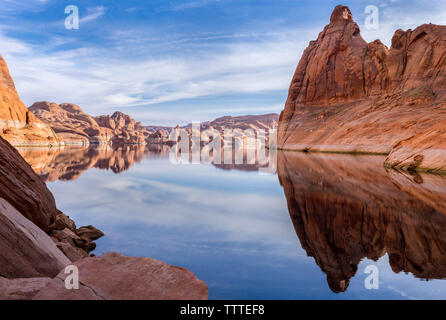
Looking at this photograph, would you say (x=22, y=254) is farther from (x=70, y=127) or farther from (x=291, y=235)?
(x=70, y=127)

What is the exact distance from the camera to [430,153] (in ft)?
66.0

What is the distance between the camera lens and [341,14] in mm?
70312

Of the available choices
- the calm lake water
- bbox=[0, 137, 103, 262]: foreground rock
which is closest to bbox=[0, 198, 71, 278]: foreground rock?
bbox=[0, 137, 103, 262]: foreground rock

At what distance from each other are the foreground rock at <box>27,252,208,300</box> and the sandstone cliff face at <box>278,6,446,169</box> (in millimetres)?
22448

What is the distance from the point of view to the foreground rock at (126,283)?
10.1 ft

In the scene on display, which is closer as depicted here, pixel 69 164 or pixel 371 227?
pixel 371 227

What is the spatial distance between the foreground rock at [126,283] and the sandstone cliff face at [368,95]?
73.6 feet

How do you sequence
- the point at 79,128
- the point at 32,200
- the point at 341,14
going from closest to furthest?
the point at 32,200 → the point at 341,14 → the point at 79,128

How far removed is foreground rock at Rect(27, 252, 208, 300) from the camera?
122 inches

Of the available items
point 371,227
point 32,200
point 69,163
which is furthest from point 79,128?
point 371,227

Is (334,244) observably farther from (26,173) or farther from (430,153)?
(430,153)

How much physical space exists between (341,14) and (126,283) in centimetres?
8522

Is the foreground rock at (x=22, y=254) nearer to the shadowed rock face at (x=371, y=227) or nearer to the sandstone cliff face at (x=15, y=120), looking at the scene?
the shadowed rock face at (x=371, y=227)
